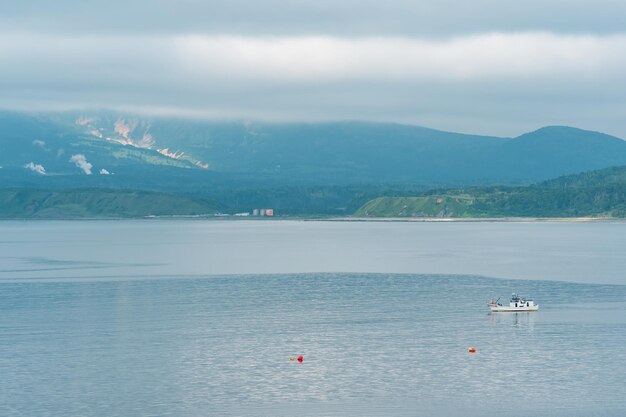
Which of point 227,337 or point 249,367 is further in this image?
point 227,337

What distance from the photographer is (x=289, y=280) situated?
652ft

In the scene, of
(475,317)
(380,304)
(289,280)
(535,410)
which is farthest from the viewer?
(289,280)

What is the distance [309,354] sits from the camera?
109062 mm

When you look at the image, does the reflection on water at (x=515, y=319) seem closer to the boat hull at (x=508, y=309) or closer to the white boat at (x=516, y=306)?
the boat hull at (x=508, y=309)

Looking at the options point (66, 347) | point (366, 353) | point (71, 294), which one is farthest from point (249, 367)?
point (71, 294)

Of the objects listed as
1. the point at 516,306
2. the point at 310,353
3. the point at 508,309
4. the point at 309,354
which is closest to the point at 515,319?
the point at 508,309

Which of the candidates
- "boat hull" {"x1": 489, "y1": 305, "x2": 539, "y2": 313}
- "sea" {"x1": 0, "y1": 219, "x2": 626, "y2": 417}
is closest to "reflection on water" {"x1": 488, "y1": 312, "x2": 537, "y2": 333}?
"sea" {"x1": 0, "y1": 219, "x2": 626, "y2": 417}

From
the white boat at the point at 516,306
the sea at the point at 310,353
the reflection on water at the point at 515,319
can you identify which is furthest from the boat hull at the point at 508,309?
the sea at the point at 310,353

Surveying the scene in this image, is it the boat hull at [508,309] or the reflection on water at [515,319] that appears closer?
the reflection on water at [515,319]

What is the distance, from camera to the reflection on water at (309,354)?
88250 mm

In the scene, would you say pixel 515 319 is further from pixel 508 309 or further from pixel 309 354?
pixel 309 354

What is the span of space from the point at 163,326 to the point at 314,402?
4712cm

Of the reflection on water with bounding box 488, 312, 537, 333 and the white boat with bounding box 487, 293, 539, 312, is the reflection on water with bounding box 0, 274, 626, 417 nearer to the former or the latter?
the reflection on water with bounding box 488, 312, 537, 333

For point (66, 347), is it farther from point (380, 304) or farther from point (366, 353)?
point (380, 304)
